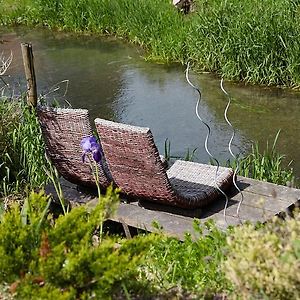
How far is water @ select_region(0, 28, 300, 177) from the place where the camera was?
7559mm

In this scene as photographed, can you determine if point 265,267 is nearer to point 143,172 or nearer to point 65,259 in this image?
point 65,259

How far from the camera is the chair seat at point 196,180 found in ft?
14.2

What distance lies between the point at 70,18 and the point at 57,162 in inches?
351

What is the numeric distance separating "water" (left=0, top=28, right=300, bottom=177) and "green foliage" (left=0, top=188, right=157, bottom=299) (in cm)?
441

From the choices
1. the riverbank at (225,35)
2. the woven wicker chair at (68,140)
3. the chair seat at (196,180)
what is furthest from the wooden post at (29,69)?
the riverbank at (225,35)

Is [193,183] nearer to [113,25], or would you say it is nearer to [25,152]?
[25,152]

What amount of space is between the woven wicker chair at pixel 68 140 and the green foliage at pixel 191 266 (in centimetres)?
104

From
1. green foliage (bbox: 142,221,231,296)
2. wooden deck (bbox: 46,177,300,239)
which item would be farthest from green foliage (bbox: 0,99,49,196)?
green foliage (bbox: 142,221,231,296)

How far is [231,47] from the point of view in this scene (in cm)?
911

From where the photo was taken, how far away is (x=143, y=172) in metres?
4.16

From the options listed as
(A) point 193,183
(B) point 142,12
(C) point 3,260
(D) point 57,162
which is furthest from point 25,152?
(B) point 142,12

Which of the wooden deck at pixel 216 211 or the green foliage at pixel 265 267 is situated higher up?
the green foliage at pixel 265 267

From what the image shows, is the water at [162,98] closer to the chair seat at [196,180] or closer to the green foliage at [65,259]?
the chair seat at [196,180]

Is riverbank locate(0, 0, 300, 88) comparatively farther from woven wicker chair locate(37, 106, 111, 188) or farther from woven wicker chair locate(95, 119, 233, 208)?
woven wicker chair locate(37, 106, 111, 188)
